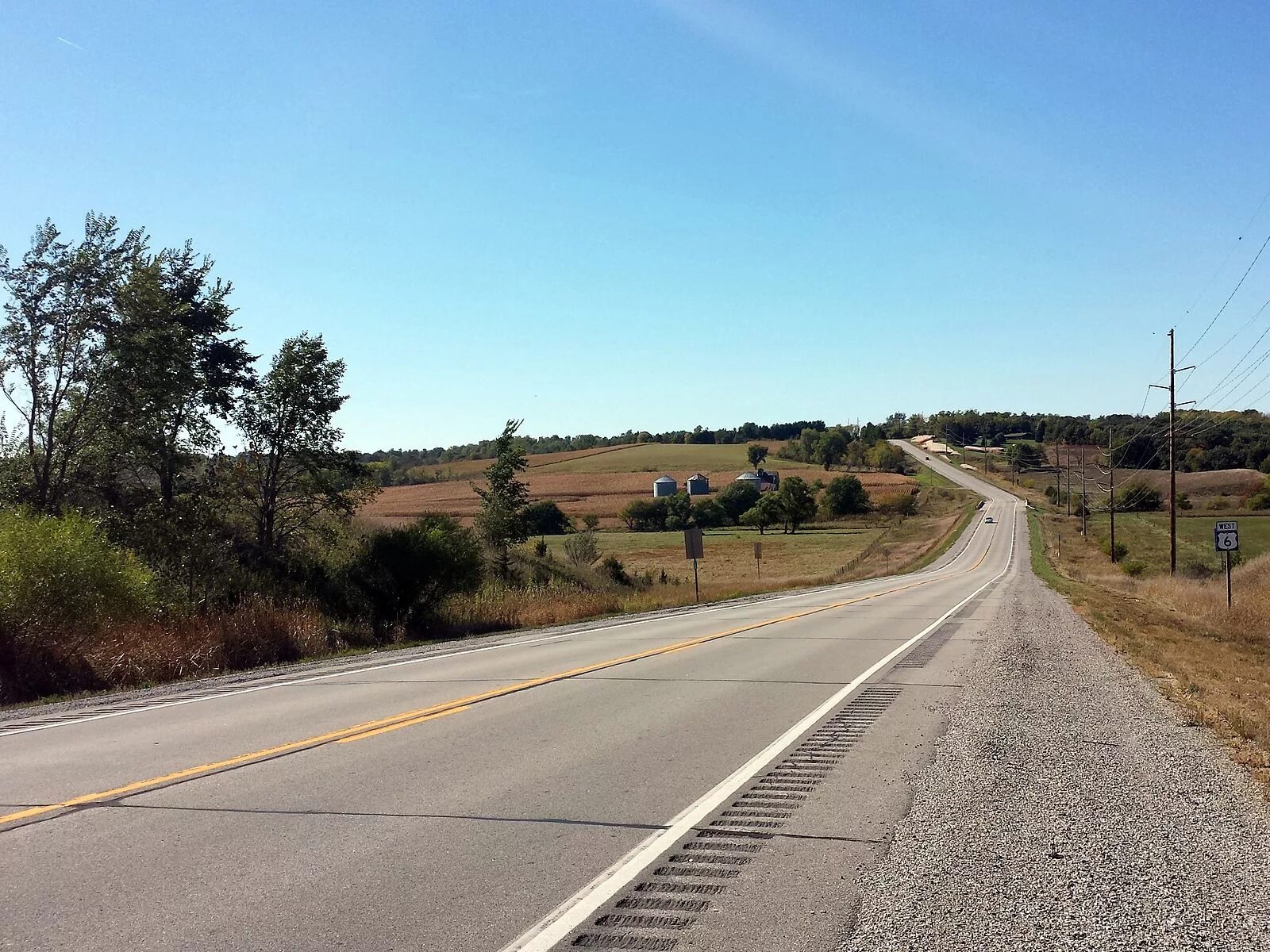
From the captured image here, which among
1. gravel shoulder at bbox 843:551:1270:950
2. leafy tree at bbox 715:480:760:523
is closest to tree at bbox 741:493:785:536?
leafy tree at bbox 715:480:760:523

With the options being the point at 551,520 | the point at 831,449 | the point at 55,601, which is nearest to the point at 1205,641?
the point at 55,601

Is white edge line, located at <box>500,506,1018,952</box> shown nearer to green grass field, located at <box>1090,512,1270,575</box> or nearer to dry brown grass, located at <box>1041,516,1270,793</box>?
dry brown grass, located at <box>1041,516,1270,793</box>

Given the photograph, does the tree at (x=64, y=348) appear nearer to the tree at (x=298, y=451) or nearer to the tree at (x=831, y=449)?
the tree at (x=298, y=451)

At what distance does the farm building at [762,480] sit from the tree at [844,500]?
25.2 ft

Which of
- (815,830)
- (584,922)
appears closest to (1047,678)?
(815,830)

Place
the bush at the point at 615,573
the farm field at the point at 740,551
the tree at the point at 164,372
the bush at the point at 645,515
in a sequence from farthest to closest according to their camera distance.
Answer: the bush at the point at 645,515 < the farm field at the point at 740,551 < the bush at the point at 615,573 < the tree at the point at 164,372

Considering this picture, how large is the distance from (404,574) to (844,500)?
350 ft

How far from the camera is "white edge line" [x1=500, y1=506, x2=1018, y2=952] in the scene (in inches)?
175

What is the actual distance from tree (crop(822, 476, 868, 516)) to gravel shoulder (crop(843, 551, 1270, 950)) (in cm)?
11933

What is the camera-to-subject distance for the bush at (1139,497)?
10031 centimetres

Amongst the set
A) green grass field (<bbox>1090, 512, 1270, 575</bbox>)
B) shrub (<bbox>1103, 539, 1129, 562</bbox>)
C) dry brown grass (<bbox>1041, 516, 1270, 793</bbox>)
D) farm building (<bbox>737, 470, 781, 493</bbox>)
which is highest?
farm building (<bbox>737, 470, 781, 493</bbox>)

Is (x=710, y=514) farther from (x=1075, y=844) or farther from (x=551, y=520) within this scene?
(x=1075, y=844)

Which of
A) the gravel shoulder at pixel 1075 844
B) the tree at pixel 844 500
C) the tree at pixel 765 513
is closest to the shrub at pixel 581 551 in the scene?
the gravel shoulder at pixel 1075 844

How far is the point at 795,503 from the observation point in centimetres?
11706
